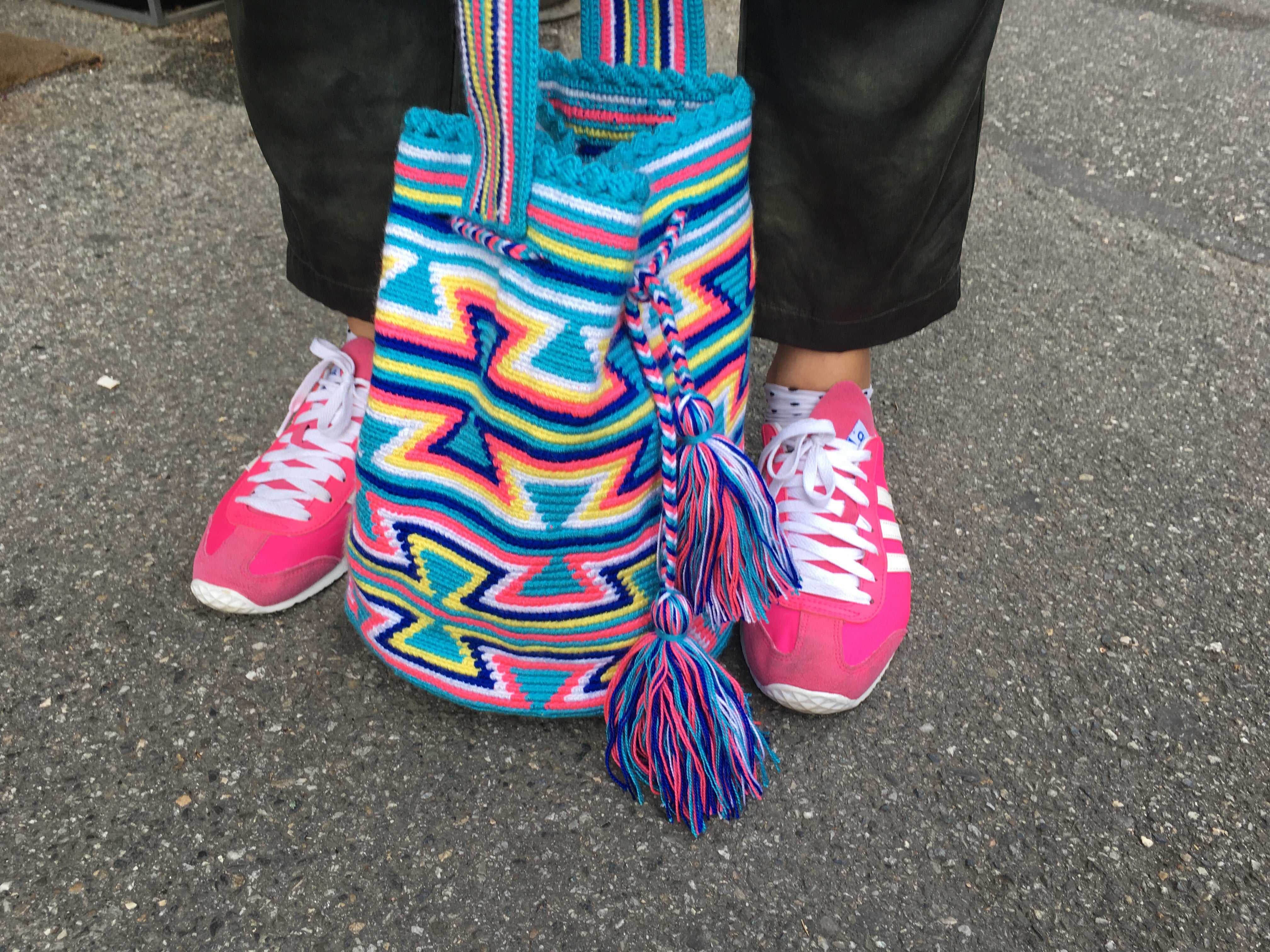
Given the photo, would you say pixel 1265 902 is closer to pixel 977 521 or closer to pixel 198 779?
pixel 977 521

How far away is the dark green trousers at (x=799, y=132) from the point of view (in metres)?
0.82

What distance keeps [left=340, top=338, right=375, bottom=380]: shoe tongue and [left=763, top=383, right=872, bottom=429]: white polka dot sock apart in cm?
44

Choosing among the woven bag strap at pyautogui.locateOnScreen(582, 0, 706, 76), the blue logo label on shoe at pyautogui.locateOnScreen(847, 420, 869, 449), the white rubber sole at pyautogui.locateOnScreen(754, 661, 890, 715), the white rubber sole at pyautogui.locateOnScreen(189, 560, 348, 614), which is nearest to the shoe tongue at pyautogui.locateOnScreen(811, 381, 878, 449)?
the blue logo label on shoe at pyautogui.locateOnScreen(847, 420, 869, 449)

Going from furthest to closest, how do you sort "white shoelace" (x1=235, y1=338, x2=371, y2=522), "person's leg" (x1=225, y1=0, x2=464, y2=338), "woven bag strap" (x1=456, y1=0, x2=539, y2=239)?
"white shoelace" (x1=235, y1=338, x2=371, y2=522)
"person's leg" (x1=225, y1=0, x2=464, y2=338)
"woven bag strap" (x1=456, y1=0, x2=539, y2=239)

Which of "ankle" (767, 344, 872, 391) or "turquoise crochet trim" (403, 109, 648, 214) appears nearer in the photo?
"turquoise crochet trim" (403, 109, 648, 214)

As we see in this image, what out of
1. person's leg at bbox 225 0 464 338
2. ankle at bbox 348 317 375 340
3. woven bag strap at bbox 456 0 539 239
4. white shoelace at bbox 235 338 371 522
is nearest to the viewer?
woven bag strap at bbox 456 0 539 239

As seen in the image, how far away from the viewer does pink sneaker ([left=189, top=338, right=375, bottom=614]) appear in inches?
38.1

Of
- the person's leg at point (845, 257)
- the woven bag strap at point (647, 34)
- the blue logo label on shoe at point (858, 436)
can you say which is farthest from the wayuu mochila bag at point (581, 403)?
the blue logo label on shoe at point (858, 436)

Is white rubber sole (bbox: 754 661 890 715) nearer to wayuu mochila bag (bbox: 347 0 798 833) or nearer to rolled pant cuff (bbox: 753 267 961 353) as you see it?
wayuu mochila bag (bbox: 347 0 798 833)

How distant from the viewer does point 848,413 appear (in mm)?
1042

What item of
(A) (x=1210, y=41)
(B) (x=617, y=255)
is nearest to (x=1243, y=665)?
(B) (x=617, y=255)

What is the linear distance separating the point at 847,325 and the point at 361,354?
0.52 meters

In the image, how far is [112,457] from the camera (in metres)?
1.17

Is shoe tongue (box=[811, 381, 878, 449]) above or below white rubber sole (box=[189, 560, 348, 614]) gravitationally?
above
